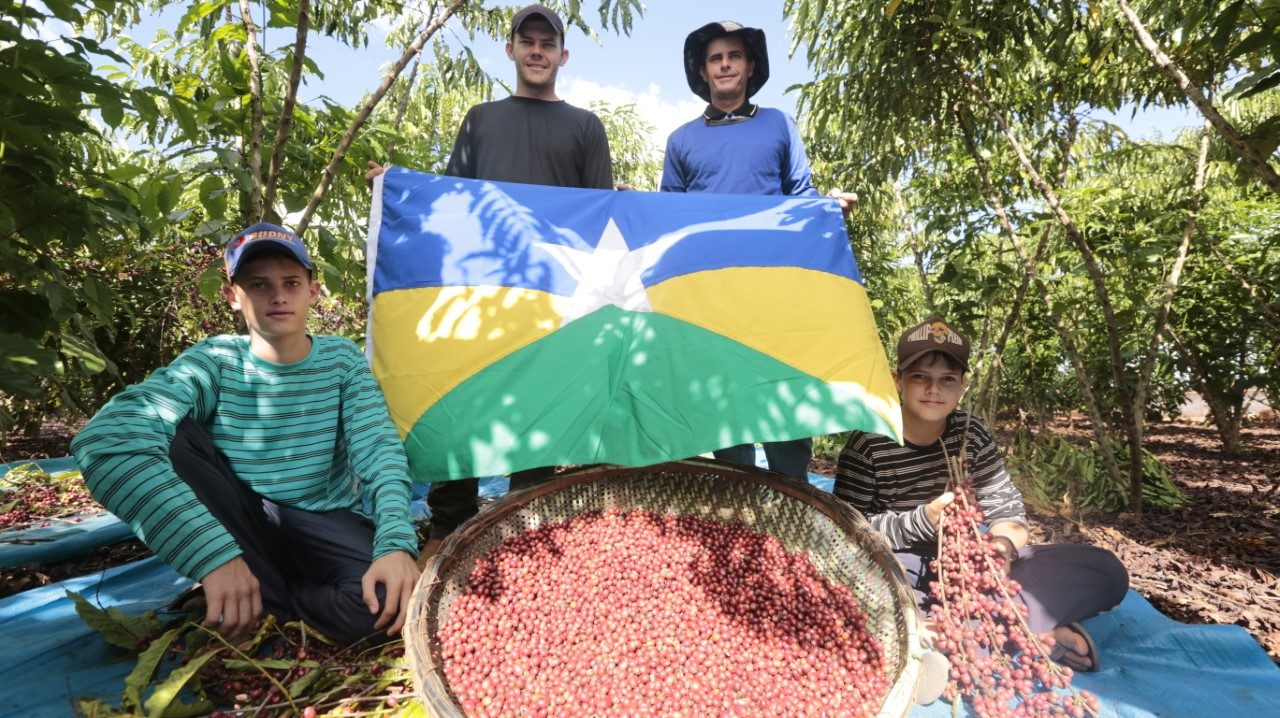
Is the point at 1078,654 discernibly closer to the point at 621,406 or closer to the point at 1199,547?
the point at 621,406

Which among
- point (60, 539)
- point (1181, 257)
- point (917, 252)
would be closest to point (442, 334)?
point (60, 539)

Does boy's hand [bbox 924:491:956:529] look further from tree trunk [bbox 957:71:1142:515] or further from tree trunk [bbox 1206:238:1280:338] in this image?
tree trunk [bbox 1206:238:1280:338]

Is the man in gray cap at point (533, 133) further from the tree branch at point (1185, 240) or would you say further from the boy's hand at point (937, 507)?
the tree branch at point (1185, 240)

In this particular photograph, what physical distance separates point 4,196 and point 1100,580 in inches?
134

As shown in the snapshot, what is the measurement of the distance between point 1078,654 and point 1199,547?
75.4 inches

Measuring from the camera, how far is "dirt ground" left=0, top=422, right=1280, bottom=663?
2480 mm

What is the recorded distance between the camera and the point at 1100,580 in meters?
2.04

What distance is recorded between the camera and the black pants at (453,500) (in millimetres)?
2477

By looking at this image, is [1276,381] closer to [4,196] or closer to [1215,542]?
[1215,542]

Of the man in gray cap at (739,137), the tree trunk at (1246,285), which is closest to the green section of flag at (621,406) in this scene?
the man in gray cap at (739,137)

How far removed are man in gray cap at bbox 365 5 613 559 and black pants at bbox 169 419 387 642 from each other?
1.92 ft

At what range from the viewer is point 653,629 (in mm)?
1823

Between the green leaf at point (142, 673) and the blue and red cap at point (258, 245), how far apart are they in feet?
3.21

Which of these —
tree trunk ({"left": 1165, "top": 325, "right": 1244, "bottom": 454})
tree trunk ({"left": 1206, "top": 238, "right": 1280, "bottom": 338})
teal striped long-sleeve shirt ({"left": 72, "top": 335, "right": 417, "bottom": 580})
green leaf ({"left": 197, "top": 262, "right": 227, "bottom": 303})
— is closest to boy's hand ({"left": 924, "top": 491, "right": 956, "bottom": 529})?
teal striped long-sleeve shirt ({"left": 72, "top": 335, "right": 417, "bottom": 580})
